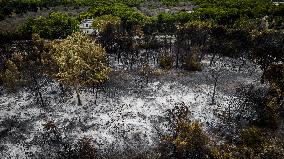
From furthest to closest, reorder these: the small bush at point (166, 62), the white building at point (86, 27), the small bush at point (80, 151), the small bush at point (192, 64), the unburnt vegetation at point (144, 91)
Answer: the white building at point (86, 27) → the small bush at point (166, 62) → the small bush at point (192, 64) → the unburnt vegetation at point (144, 91) → the small bush at point (80, 151)

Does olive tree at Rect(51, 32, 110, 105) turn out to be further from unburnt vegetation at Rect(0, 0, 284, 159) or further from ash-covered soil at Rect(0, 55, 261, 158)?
ash-covered soil at Rect(0, 55, 261, 158)

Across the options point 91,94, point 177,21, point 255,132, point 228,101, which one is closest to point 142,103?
point 91,94

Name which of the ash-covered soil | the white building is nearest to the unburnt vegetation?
the ash-covered soil

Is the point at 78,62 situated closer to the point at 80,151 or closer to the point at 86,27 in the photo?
the point at 80,151

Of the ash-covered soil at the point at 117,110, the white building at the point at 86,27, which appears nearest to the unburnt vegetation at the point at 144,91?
the ash-covered soil at the point at 117,110

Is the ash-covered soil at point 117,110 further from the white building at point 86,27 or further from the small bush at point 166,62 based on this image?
the white building at point 86,27

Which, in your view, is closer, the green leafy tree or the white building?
the green leafy tree

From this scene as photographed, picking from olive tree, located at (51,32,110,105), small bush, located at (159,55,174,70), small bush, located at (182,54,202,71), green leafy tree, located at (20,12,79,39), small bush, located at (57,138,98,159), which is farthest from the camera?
green leafy tree, located at (20,12,79,39)
